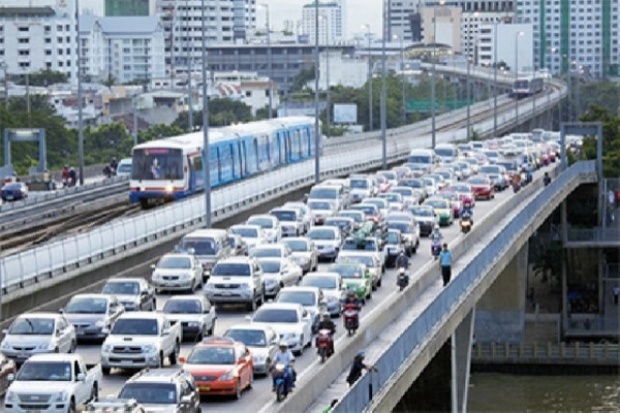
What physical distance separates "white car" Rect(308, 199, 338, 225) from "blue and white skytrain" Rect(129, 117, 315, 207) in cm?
483

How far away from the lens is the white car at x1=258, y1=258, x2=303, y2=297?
4822cm

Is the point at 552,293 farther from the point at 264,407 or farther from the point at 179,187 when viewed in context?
the point at 264,407

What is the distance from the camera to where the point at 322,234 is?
57.9 meters

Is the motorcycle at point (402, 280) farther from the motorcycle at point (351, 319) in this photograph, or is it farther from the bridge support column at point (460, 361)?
the motorcycle at point (351, 319)

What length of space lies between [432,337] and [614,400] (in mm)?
31035

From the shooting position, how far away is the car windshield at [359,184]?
253 ft

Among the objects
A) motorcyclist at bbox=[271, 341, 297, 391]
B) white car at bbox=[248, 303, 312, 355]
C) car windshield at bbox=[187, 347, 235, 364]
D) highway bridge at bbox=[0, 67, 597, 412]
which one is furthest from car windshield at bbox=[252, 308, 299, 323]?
car windshield at bbox=[187, 347, 235, 364]

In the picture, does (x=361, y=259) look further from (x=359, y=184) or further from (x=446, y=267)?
(x=359, y=184)

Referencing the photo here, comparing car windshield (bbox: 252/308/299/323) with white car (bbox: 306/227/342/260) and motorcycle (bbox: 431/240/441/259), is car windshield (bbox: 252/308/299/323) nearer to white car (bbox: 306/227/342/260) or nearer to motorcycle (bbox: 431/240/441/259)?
white car (bbox: 306/227/342/260)

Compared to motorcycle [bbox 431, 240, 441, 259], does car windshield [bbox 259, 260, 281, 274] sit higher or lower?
higher

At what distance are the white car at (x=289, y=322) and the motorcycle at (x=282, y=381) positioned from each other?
538cm

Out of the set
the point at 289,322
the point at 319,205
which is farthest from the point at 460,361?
the point at 289,322

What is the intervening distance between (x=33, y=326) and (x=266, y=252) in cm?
1399

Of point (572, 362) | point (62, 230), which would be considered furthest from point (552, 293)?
point (62, 230)
